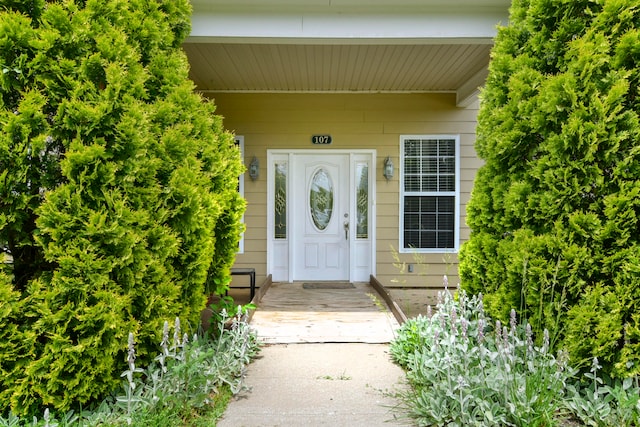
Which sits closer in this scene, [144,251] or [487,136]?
[144,251]

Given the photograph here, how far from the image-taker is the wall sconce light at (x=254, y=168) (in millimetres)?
6090

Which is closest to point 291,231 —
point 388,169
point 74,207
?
point 388,169

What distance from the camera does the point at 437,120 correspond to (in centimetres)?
615

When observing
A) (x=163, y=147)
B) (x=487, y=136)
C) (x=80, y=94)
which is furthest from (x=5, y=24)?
(x=487, y=136)

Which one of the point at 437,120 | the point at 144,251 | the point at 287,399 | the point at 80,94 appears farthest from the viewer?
the point at 437,120

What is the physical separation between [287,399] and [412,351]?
108 centimetres

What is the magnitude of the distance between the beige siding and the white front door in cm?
43

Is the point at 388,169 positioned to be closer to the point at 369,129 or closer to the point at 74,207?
the point at 369,129

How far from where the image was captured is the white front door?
6301 mm

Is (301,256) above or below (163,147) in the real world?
below

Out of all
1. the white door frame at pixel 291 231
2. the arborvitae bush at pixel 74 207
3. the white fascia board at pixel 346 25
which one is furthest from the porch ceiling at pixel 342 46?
the arborvitae bush at pixel 74 207

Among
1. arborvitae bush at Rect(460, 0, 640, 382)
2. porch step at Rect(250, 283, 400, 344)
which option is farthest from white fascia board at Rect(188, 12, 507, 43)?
porch step at Rect(250, 283, 400, 344)

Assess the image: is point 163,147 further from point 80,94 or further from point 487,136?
point 487,136

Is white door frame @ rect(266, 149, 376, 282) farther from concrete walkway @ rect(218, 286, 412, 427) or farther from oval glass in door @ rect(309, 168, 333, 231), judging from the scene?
concrete walkway @ rect(218, 286, 412, 427)
